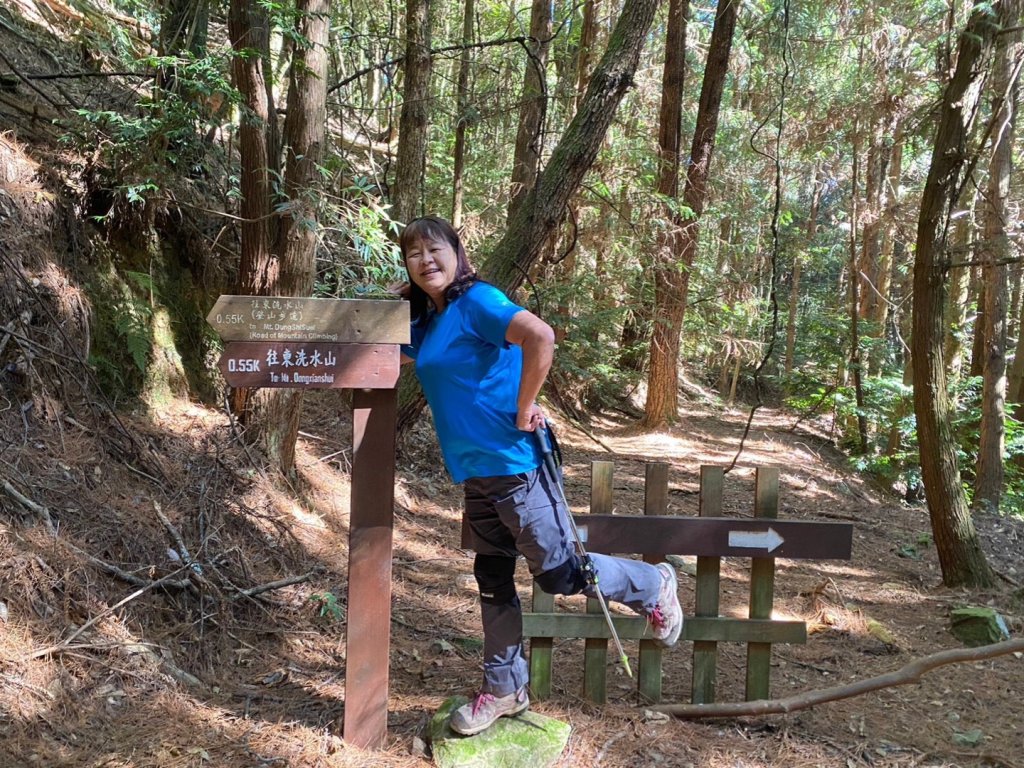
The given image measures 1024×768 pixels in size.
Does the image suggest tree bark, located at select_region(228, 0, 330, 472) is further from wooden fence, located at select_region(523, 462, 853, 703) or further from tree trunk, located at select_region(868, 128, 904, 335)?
tree trunk, located at select_region(868, 128, 904, 335)

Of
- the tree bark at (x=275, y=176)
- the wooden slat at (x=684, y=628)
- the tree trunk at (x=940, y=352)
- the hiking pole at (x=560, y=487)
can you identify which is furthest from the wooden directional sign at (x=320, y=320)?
the tree trunk at (x=940, y=352)

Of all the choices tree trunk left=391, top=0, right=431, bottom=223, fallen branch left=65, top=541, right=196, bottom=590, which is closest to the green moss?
fallen branch left=65, top=541, right=196, bottom=590

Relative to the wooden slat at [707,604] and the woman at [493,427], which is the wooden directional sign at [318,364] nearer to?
the woman at [493,427]

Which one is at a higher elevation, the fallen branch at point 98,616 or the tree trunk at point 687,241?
the tree trunk at point 687,241

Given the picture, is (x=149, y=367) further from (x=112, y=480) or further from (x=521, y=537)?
(x=521, y=537)

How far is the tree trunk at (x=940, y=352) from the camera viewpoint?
18.3ft

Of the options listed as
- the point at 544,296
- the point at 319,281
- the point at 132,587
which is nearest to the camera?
the point at 132,587

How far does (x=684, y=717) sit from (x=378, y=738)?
1.46 meters

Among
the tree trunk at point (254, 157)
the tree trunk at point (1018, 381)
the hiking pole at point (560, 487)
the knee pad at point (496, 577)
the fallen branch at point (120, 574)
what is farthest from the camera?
the tree trunk at point (1018, 381)

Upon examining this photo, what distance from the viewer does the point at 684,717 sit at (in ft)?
11.5

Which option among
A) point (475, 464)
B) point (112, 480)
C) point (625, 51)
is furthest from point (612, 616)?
point (625, 51)

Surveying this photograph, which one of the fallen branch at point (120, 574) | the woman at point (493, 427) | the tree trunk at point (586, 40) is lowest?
the fallen branch at point (120, 574)

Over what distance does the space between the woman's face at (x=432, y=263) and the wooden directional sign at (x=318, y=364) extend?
329 mm

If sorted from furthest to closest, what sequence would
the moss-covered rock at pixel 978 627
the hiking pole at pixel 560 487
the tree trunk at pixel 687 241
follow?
1. the tree trunk at pixel 687 241
2. the moss-covered rock at pixel 978 627
3. the hiking pole at pixel 560 487
